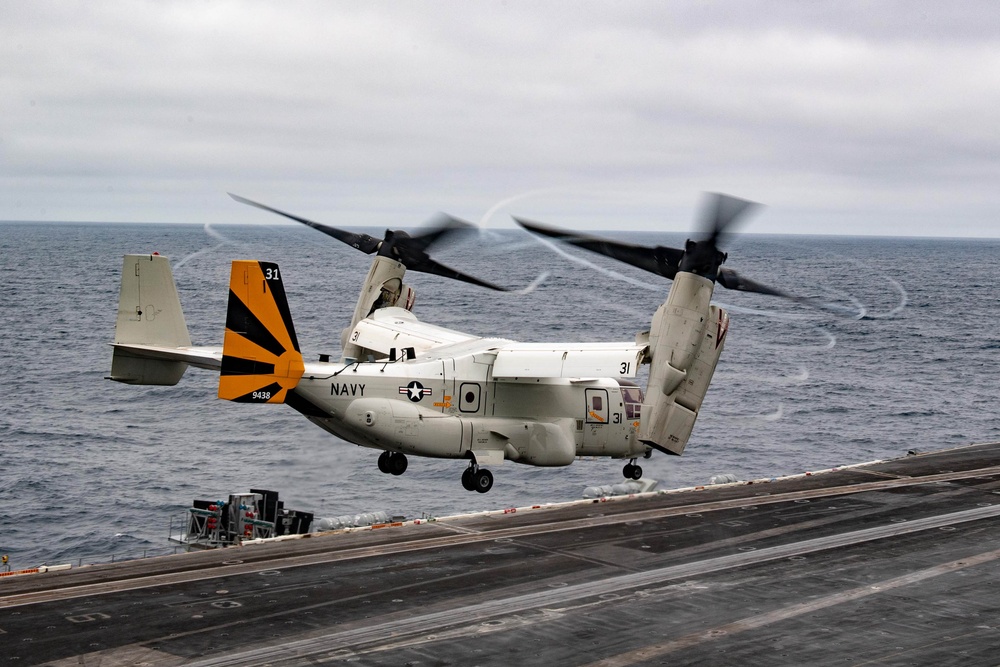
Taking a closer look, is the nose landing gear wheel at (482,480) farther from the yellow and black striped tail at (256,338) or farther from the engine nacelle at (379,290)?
the yellow and black striped tail at (256,338)

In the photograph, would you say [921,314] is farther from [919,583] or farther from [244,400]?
[244,400]

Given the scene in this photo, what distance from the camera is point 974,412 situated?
286 feet

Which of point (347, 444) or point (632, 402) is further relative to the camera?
point (347, 444)

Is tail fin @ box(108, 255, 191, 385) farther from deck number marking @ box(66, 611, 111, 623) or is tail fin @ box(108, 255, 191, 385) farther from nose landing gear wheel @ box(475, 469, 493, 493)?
nose landing gear wheel @ box(475, 469, 493, 493)

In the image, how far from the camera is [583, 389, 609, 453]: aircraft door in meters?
40.2

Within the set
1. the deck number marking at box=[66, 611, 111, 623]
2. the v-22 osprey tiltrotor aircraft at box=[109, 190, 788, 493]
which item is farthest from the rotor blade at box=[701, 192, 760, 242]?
the deck number marking at box=[66, 611, 111, 623]

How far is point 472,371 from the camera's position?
3769 cm

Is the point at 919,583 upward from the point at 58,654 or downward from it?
upward

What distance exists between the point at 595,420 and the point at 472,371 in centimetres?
561

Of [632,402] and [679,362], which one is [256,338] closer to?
[679,362]

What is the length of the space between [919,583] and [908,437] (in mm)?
45384

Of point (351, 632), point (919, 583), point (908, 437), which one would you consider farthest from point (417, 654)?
point (908, 437)

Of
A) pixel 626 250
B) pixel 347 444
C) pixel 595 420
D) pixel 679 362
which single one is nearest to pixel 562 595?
pixel 679 362

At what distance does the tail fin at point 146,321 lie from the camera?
116 ft
